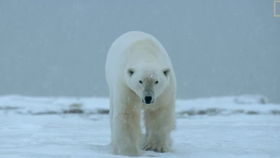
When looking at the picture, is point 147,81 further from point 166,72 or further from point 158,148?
point 158,148

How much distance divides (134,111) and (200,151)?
965 mm

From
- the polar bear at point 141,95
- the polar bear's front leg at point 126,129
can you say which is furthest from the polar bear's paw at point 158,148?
the polar bear's front leg at point 126,129

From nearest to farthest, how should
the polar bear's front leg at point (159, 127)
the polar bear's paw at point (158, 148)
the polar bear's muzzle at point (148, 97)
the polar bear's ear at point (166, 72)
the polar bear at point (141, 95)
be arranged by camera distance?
1. the polar bear's muzzle at point (148, 97)
2. the polar bear at point (141, 95)
3. the polar bear's ear at point (166, 72)
4. the polar bear's front leg at point (159, 127)
5. the polar bear's paw at point (158, 148)

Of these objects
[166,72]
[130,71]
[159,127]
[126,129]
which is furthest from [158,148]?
[130,71]

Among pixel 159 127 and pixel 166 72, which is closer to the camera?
pixel 166 72

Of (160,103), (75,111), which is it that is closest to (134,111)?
(160,103)

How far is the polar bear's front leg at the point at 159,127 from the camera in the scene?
458 cm

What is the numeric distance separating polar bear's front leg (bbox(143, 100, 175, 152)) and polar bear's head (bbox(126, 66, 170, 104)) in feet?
1.69

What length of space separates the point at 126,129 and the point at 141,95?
0.59 metres

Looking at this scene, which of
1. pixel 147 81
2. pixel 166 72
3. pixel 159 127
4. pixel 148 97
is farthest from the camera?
pixel 159 127

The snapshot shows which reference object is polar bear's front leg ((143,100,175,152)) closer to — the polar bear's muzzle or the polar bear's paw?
the polar bear's paw

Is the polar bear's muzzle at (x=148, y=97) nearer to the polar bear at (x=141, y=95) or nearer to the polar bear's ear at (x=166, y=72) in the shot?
the polar bear at (x=141, y=95)

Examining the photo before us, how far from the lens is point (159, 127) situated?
183 inches

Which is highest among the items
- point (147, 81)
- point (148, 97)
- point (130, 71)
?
point (130, 71)
